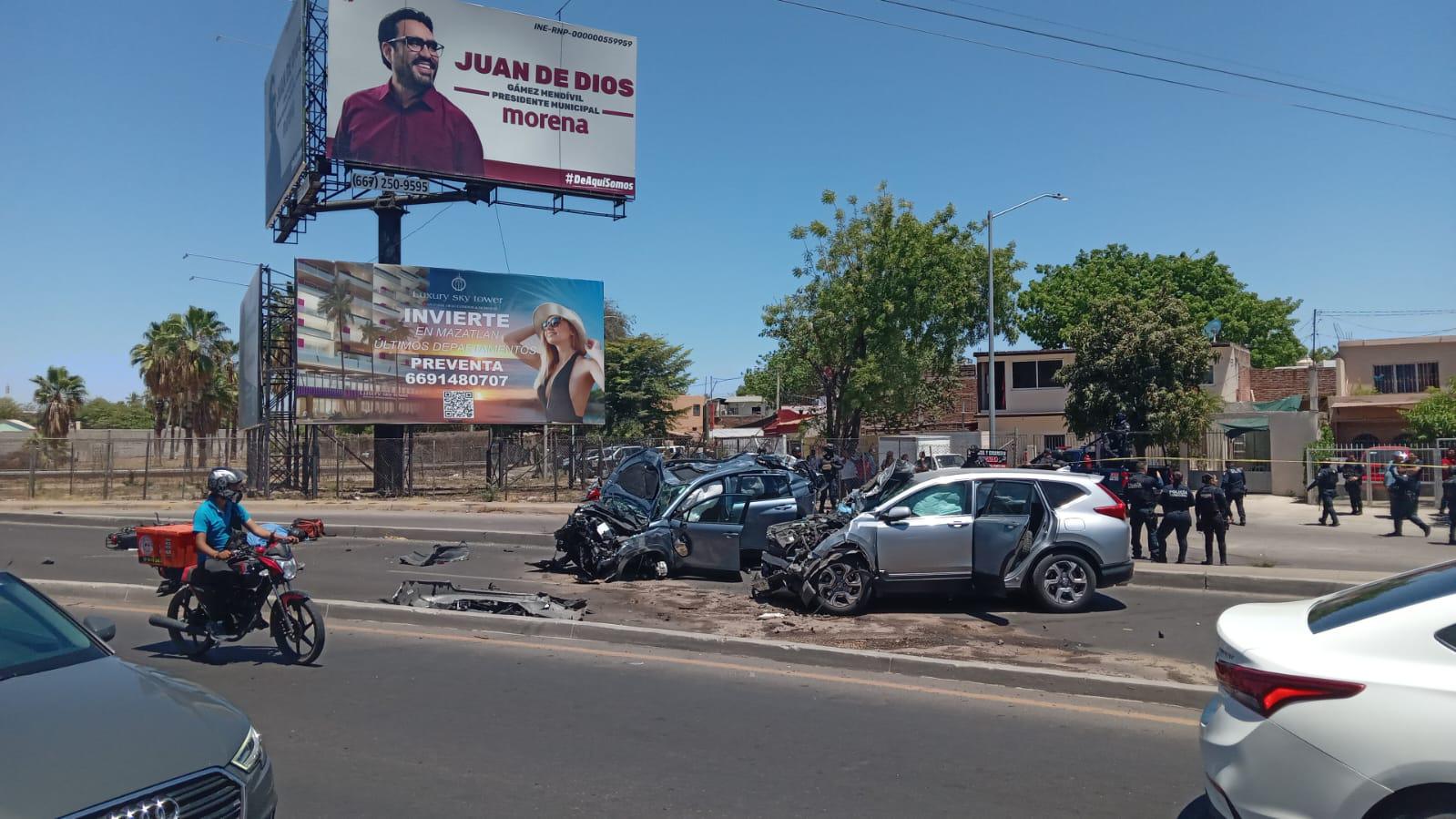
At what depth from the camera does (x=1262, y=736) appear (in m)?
3.82

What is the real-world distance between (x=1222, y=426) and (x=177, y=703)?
35.9 meters

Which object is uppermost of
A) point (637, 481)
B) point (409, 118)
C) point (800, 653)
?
point (409, 118)

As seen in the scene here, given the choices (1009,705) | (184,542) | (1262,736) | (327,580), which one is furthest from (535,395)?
(1262,736)

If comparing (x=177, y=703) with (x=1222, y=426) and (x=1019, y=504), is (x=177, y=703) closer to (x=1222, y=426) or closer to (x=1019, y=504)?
(x=1019, y=504)

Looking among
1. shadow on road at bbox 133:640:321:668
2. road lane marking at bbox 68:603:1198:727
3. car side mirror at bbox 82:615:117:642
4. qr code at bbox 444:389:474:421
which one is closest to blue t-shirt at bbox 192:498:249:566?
shadow on road at bbox 133:640:321:668

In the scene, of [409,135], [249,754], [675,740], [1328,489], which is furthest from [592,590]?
[409,135]

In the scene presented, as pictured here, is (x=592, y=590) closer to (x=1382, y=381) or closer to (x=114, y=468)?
(x=114, y=468)

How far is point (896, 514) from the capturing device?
10.3 metres

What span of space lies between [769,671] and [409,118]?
1132 inches

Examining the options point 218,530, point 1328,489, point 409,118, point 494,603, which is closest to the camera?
point 218,530

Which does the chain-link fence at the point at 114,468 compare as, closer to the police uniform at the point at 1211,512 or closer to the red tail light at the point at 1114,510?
the police uniform at the point at 1211,512

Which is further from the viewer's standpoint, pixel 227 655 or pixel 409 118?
pixel 409 118

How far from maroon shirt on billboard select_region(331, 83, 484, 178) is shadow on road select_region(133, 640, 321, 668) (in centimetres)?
2528

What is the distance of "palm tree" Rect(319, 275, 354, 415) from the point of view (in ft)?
104
